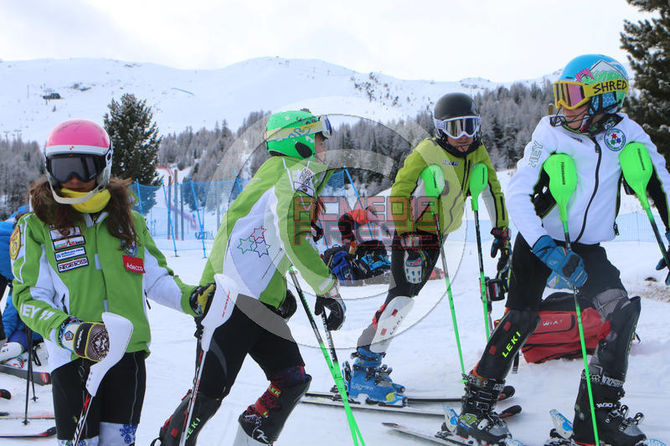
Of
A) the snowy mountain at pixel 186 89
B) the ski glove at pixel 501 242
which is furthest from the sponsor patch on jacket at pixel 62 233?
the snowy mountain at pixel 186 89

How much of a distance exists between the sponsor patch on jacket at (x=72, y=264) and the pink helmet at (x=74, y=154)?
0.28 m

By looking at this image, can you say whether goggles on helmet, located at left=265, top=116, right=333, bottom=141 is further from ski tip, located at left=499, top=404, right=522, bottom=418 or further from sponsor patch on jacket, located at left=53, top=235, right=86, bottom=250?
ski tip, located at left=499, top=404, right=522, bottom=418

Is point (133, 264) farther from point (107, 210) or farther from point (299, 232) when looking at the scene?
point (299, 232)

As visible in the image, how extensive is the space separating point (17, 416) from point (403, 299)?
11.1 ft

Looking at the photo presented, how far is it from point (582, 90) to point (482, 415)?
2.21 metres

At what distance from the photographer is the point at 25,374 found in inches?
194

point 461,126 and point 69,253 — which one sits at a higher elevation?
point 461,126

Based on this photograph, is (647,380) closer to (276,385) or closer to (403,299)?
(403,299)

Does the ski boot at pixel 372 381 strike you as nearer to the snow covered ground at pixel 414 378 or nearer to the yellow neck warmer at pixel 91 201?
the snow covered ground at pixel 414 378

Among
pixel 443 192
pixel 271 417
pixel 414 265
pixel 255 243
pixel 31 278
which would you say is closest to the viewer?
pixel 31 278

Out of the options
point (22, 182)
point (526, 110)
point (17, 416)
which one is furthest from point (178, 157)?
point (17, 416)

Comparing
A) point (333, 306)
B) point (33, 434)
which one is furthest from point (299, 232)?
point (33, 434)

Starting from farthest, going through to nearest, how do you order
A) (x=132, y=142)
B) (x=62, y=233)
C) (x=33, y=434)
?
(x=132, y=142)
(x=33, y=434)
(x=62, y=233)

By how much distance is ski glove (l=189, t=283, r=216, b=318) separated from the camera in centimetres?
253
